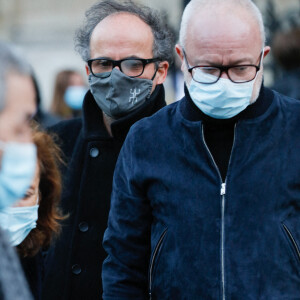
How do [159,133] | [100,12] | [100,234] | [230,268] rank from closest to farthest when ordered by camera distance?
[230,268] → [159,133] → [100,234] → [100,12]

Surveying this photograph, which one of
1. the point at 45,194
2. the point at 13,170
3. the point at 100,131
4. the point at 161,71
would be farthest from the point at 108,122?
the point at 13,170

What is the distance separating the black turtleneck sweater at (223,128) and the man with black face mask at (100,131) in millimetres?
627

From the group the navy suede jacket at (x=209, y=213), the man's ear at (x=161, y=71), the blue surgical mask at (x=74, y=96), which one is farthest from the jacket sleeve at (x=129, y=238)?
the blue surgical mask at (x=74, y=96)

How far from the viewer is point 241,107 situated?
8.38ft

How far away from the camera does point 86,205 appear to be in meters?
3.26

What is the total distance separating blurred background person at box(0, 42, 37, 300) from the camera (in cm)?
205

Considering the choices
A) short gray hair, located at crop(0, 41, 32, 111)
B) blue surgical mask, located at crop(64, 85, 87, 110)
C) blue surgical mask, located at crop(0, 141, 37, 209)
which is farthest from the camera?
blue surgical mask, located at crop(64, 85, 87, 110)

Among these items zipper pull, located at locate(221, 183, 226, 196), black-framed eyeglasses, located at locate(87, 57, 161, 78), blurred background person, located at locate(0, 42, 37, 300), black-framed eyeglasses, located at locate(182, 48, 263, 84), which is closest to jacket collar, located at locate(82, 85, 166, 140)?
black-framed eyeglasses, located at locate(87, 57, 161, 78)

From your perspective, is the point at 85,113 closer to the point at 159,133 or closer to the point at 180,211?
the point at 159,133

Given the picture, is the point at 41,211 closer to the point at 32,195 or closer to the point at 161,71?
the point at 32,195

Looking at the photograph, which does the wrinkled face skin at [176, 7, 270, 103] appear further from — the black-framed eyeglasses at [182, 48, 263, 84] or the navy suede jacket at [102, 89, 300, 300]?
the navy suede jacket at [102, 89, 300, 300]

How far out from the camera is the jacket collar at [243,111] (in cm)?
259

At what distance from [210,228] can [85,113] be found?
1124 mm

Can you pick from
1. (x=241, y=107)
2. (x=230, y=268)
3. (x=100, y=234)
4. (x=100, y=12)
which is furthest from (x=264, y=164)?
(x=100, y=12)
